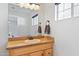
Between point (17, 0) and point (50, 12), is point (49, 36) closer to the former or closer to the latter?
point (50, 12)

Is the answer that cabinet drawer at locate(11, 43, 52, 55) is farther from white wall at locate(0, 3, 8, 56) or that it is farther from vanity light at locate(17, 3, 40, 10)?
vanity light at locate(17, 3, 40, 10)

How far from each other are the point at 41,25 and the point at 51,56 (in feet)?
1.16

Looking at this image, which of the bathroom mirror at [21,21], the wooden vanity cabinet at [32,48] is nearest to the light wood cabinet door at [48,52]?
the wooden vanity cabinet at [32,48]

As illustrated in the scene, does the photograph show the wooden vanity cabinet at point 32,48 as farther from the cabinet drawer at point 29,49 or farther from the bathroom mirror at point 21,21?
the bathroom mirror at point 21,21

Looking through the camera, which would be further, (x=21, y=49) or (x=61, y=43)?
(x=61, y=43)

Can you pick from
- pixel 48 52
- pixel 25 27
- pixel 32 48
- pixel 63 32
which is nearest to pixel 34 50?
pixel 32 48

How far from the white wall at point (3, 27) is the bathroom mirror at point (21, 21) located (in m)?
0.03

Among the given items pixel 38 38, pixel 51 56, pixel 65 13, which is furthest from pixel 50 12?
pixel 51 56

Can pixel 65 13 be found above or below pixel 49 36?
above

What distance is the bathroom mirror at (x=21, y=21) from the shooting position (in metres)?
1.07

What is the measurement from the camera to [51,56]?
1.13 metres

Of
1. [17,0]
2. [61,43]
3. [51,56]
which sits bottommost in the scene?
[51,56]

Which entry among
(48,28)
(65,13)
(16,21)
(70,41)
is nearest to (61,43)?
(70,41)

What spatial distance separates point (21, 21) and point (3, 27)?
19 cm
